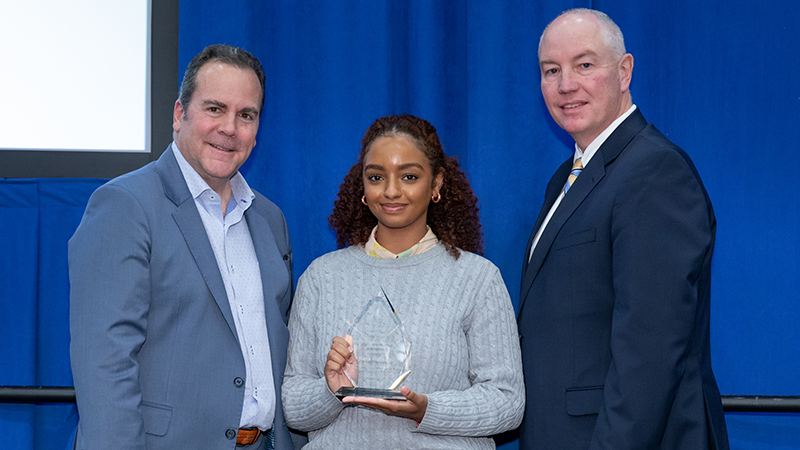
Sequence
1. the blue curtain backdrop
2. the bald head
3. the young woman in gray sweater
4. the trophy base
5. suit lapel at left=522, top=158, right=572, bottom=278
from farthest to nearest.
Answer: the blue curtain backdrop < suit lapel at left=522, top=158, right=572, bottom=278 < the bald head < the young woman in gray sweater < the trophy base

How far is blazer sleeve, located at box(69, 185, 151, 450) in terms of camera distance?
128 centimetres

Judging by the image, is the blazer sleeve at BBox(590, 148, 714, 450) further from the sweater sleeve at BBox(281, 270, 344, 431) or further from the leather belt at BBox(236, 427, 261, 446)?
the leather belt at BBox(236, 427, 261, 446)

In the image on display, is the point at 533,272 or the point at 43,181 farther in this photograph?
the point at 43,181

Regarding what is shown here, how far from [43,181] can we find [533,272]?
184cm

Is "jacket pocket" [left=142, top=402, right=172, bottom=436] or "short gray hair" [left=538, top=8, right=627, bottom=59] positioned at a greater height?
"short gray hair" [left=538, top=8, right=627, bottom=59]

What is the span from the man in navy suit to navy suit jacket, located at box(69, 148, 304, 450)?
2.42 ft

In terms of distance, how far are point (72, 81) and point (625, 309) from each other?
219cm

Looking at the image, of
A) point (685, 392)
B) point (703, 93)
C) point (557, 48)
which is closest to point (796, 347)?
point (703, 93)

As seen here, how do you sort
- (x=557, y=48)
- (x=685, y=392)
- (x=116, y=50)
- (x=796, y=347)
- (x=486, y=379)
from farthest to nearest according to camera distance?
(x=116, y=50) → (x=796, y=347) → (x=557, y=48) → (x=486, y=379) → (x=685, y=392)

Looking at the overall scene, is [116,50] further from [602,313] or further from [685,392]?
[685,392]

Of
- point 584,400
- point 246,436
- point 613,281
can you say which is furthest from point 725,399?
point 246,436

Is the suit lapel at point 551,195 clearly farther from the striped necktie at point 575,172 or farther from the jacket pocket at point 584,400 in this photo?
the jacket pocket at point 584,400

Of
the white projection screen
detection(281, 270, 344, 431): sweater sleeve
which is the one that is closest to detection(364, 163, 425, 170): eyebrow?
detection(281, 270, 344, 431): sweater sleeve

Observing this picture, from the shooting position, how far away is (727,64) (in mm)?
2174
